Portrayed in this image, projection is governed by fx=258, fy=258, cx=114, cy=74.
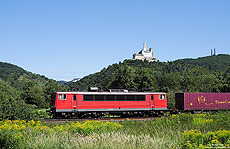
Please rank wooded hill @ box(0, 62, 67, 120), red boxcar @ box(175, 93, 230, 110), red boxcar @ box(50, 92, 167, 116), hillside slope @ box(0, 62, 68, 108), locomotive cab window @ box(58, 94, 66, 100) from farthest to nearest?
hillside slope @ box(0, 62, 68, 108), red boxcar @ box(175, 93, 230, 110), red boxcar @ box(50, 92, 167, 116), locomotive cab window @ box(58, 94, 66, 100), wooded hill @ box(0, 62, 67, 120)

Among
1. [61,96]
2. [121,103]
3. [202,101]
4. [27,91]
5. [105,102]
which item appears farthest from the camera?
[27,91]

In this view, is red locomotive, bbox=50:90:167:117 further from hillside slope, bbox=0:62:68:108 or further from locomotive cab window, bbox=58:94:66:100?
hillside slope, bbox=0:62:68:108

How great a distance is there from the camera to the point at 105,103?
97.8ft

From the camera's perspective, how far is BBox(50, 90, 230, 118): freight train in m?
28.0

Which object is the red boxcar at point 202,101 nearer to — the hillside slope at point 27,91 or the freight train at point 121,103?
the freight train at point 121,103

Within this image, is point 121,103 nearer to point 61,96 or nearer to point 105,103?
point 105,103

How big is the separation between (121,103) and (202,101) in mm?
12090

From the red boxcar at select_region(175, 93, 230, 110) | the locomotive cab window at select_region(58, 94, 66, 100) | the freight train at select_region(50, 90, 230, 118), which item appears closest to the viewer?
the locomotive cab window at select_region(58, 94, 66, 100)

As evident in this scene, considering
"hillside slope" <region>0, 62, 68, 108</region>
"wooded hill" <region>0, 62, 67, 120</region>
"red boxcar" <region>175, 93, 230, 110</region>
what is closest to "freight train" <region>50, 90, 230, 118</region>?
"red boxcar" <region>175, 93, 230, 110</region>

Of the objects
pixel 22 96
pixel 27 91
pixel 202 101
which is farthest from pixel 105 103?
pixel 22 96

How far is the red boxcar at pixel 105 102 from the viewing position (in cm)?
2788

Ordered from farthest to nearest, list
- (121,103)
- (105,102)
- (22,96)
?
(22,96) < (121,103) < (105,102)

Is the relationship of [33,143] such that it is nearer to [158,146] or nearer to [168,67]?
[158,146]

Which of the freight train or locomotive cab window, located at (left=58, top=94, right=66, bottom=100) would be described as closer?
locomotive cab window, located at (left=58, top=94, right=66, bottom=100)
